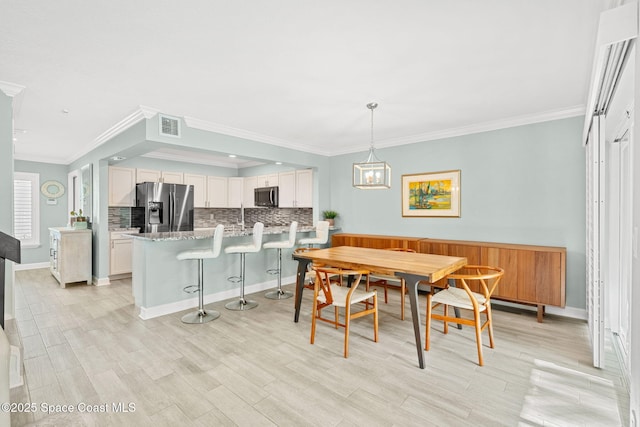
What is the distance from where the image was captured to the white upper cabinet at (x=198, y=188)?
668 cm

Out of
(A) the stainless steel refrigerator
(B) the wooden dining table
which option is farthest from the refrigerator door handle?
(B) the wooden dining table

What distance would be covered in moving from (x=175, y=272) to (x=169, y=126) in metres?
1.78

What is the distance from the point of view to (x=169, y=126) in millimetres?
3779

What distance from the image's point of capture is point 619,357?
104 inches

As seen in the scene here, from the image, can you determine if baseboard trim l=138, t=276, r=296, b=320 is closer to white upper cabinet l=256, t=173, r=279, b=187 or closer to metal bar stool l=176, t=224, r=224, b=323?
metal bar stool l=176, t=224, r=224, b=323

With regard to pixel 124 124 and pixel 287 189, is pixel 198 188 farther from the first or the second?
pixel 124 124

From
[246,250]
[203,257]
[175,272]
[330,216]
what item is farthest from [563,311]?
[175,272]

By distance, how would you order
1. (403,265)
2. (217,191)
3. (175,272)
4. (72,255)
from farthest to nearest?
(217,191) < (72,255) < (175,272) < (403,265)

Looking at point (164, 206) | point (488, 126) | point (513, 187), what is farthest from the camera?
point (164, 206)

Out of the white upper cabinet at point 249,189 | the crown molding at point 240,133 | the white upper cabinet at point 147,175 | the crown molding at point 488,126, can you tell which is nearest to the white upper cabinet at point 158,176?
the white upper cabinet at point 147,175

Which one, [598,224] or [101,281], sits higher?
[598,224]

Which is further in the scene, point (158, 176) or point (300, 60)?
point (158, 176)

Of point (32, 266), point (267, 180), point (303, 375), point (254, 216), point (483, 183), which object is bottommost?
point (303, 375)

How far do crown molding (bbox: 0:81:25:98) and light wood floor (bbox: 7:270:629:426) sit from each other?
2374 mm
